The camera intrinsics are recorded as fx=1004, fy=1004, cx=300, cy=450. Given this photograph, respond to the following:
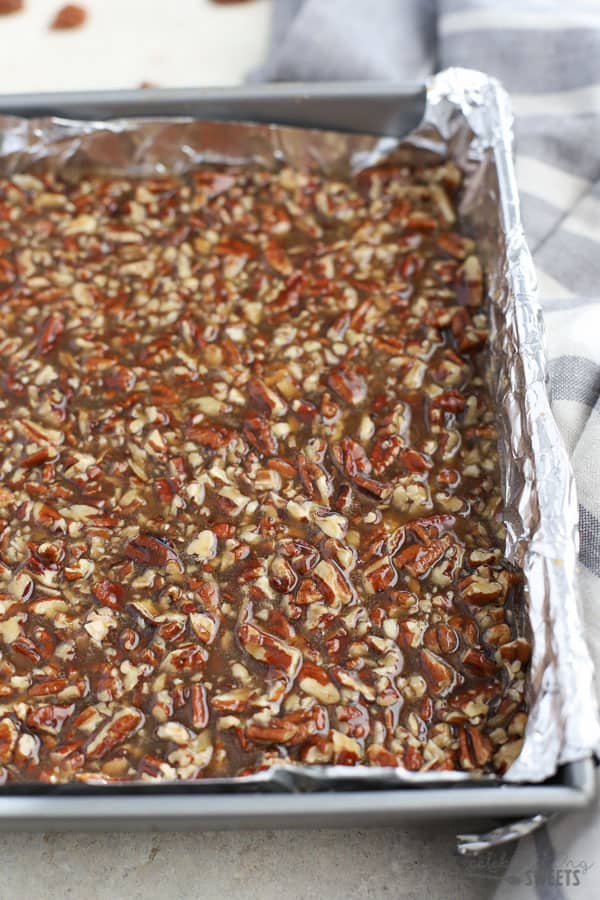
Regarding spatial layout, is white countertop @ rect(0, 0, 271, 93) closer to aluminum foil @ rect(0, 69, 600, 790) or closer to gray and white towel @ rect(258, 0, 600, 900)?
gray and white towel @ rect(258, 0, 600, 900)

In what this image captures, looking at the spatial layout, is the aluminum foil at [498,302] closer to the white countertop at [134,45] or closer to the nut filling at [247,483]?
the nut filling at [247,483]

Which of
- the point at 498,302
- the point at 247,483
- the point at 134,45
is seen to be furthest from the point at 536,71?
the point at 247,483

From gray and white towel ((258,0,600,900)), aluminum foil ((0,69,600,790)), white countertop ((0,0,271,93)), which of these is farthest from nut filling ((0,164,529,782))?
white countertop ((0,0,271,93))

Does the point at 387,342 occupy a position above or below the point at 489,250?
below

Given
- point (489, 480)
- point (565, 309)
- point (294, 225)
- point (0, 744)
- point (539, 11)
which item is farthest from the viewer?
point (539, 11)

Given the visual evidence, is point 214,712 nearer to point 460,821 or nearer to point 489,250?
point 460,821

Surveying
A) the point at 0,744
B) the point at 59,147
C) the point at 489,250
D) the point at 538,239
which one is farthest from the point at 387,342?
the point at 0,744
